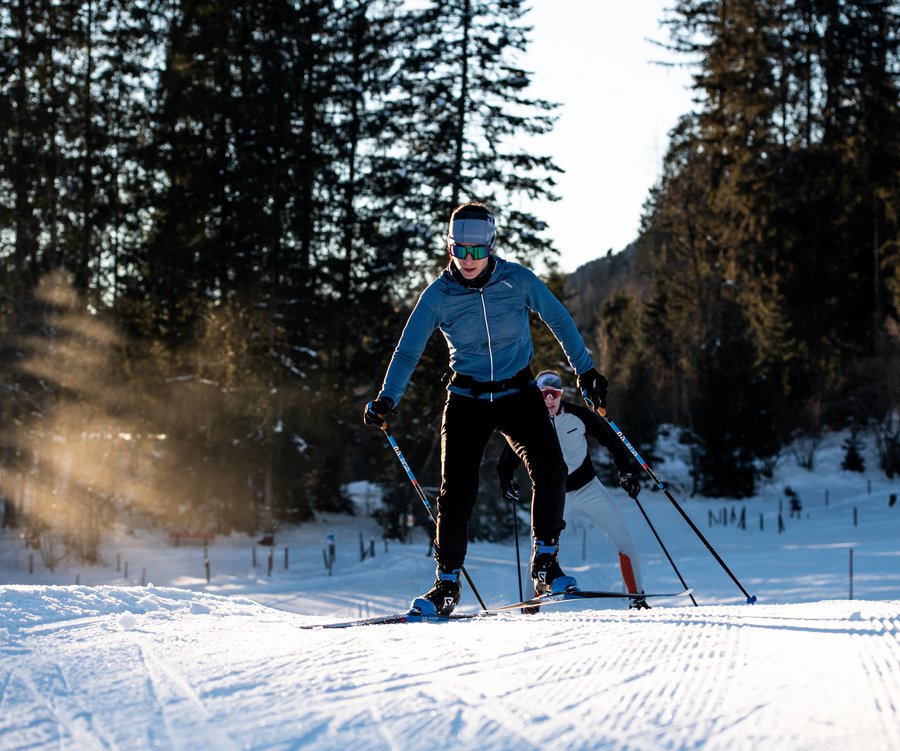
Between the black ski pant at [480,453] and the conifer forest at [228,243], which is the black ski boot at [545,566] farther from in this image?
the conifer forest at [228,243]

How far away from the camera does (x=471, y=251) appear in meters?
5.08

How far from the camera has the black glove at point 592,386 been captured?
5641mm

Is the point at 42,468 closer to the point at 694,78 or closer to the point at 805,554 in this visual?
the point at 805,554

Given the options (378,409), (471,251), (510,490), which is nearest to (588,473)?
(510,490)

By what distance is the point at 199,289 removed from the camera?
25.9m

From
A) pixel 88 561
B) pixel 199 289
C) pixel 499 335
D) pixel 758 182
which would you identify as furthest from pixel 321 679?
pixel 758 182

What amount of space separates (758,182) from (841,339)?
7.15m

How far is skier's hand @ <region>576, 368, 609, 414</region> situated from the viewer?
222 inches

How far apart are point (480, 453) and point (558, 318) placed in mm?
870

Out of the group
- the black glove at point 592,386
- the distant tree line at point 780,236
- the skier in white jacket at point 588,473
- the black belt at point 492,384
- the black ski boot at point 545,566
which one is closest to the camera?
the black belt at point 492,384

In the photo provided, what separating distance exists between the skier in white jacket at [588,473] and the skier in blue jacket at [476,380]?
2371mm

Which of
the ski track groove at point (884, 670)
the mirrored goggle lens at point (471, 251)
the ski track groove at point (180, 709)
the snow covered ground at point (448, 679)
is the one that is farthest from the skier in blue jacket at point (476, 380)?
the ski track groove at point (180, 709)

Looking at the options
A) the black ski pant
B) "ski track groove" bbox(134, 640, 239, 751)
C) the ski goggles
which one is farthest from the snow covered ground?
the ski goggles

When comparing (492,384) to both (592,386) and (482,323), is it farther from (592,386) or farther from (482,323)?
(592,386)
